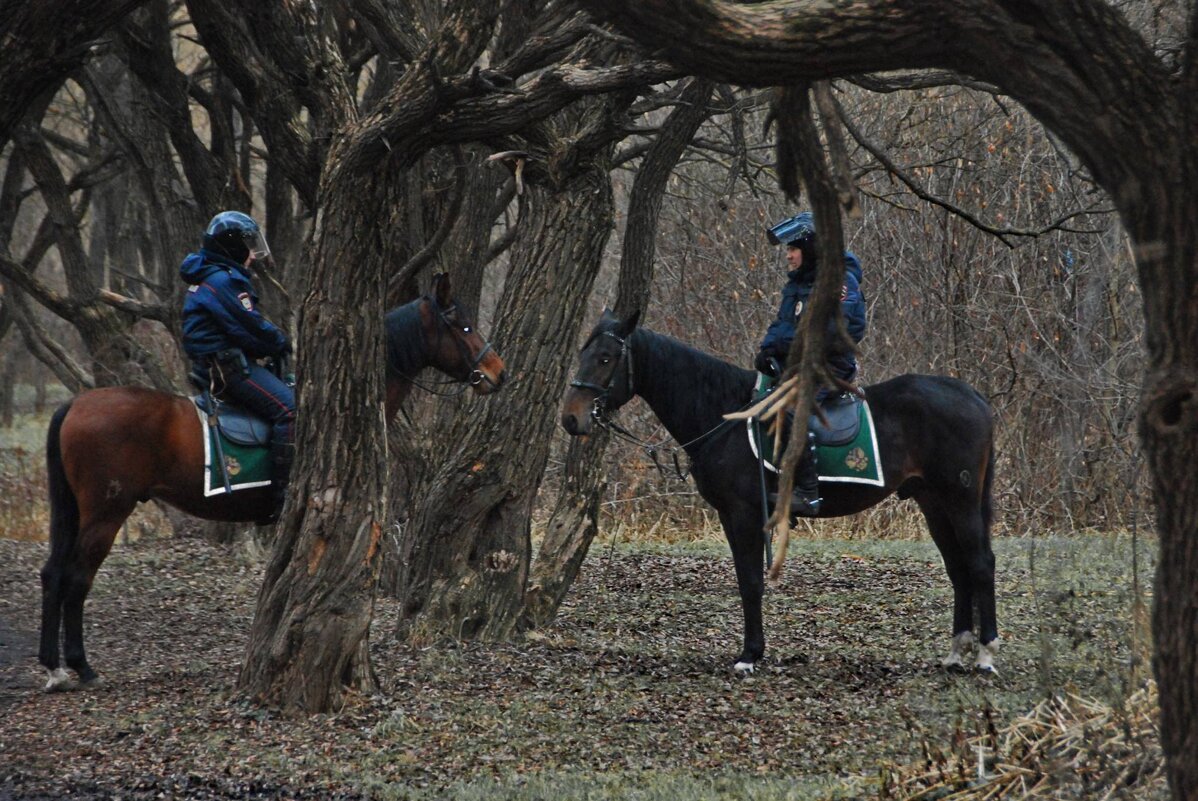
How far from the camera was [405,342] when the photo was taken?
397 inches

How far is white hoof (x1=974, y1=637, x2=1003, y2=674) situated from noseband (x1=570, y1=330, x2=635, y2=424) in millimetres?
2829

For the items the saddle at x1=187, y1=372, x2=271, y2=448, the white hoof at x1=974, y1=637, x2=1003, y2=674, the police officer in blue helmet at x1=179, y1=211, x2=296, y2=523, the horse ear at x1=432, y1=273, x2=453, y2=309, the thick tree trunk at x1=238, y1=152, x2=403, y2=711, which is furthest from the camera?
the horse ear at x1=432, y1=273, x2=453, y2=309

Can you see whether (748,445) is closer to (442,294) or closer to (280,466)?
(442,294)

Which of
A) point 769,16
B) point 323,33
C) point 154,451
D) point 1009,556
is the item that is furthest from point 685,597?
point 769,16

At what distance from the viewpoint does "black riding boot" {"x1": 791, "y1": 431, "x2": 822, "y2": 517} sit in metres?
9.52

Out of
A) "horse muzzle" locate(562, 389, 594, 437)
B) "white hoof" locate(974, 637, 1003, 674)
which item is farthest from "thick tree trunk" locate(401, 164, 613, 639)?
"white hoof" locate(974, 637, 1003, 674)

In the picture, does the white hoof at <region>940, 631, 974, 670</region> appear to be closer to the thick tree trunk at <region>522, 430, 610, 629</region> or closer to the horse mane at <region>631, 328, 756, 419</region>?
the horse mane at <region>631, 328, 756, 419</region>

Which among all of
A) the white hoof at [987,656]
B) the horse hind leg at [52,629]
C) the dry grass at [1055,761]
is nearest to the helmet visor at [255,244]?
the horse hind leg at [52,629]

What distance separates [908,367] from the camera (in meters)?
17.0

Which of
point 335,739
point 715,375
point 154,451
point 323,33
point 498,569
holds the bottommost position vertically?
point 335,739

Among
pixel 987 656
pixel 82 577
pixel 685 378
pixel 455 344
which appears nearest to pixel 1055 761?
pixel 987 656

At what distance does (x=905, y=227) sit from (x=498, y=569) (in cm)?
882

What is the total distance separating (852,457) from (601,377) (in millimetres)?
1759

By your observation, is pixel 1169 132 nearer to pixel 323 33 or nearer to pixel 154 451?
pixel 323 33
